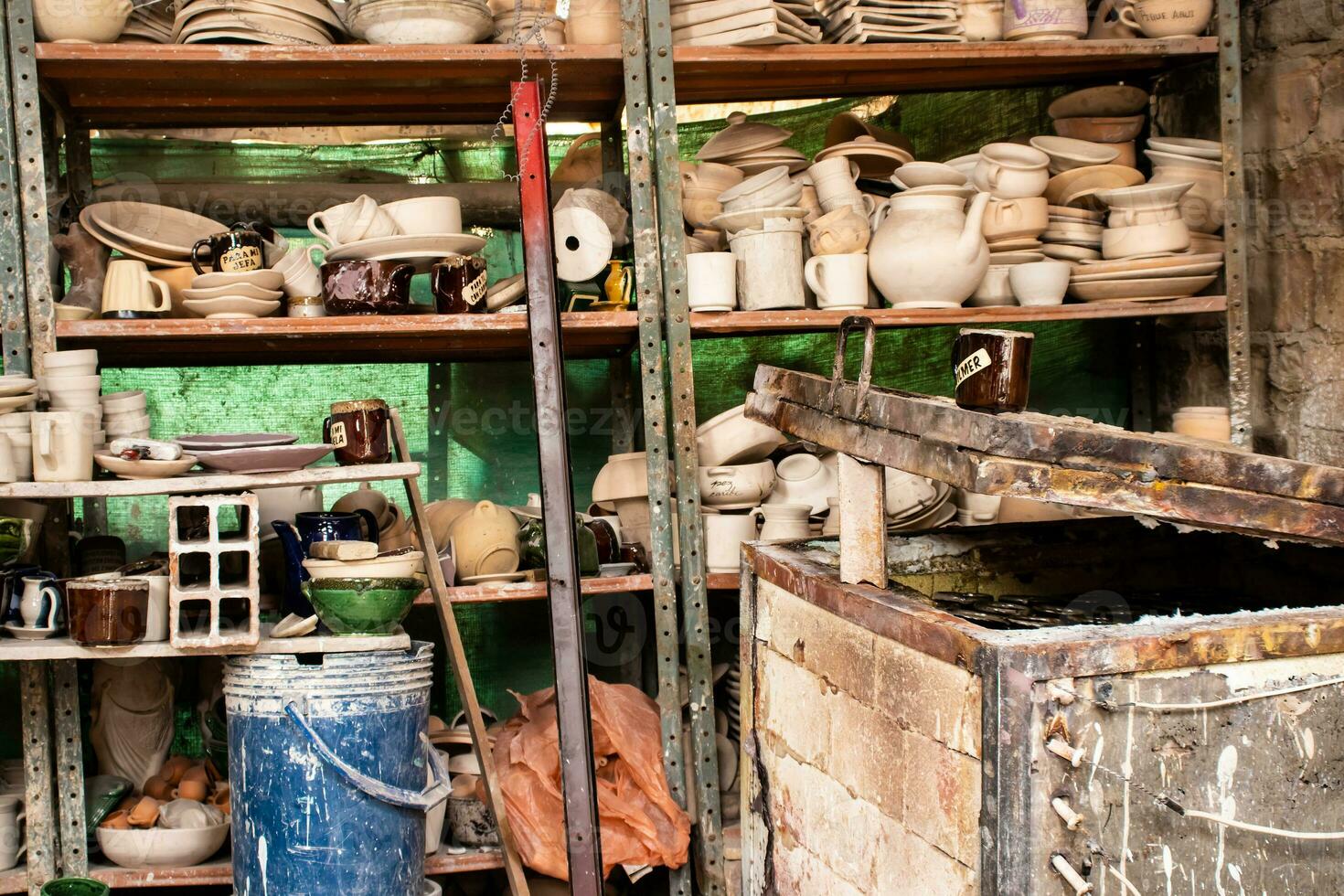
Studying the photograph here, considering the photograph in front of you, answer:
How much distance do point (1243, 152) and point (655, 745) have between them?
1.93 meters

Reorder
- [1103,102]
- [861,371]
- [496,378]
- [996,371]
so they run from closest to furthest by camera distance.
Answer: [996,371], [861,371], [1103,102], [496,378]

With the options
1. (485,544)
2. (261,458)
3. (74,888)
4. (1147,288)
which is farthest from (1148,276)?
(74,888)

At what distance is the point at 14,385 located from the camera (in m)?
2.30

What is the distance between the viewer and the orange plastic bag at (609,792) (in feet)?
8.30

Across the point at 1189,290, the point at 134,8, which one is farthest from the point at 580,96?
the point at 1189,290

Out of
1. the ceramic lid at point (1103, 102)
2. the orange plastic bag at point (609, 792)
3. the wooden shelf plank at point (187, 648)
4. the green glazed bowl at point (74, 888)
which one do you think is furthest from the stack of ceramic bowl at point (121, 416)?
the ceramic lid at point (1103, 102)

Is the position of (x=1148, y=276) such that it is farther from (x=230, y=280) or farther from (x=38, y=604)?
(x=38, y=604)

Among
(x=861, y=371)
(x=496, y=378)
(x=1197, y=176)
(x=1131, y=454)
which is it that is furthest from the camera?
(x=496, y=378)

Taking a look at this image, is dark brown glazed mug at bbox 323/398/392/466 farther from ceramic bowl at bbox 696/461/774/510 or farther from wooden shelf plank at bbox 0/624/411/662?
ceramic bowl at bbox 696/461/774/510

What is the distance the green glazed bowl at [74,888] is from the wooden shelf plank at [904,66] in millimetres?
1982

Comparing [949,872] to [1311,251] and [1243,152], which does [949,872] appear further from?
[1243,152]

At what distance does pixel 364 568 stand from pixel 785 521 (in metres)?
0.91

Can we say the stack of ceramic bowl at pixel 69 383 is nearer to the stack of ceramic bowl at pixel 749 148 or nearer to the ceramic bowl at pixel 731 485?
the ceramic bowl at pixel 731 485

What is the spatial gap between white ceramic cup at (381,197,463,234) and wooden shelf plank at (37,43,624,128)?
0.27m
